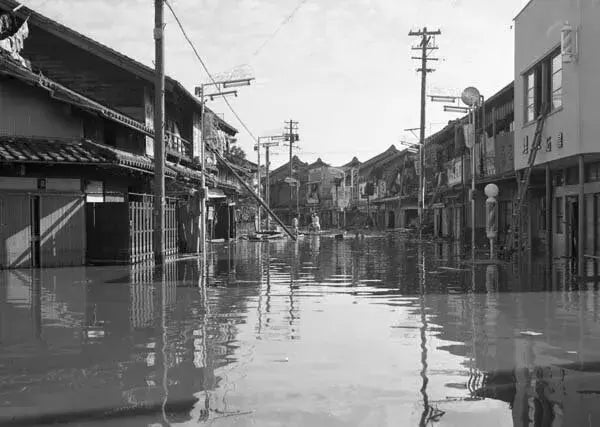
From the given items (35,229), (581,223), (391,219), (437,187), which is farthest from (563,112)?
(391,219)

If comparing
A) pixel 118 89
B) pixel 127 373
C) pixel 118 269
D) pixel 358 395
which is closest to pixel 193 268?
pixel 118 269

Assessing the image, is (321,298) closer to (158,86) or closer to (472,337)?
(472,337)

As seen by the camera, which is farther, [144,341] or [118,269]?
[118,269]

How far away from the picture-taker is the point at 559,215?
2238 cm

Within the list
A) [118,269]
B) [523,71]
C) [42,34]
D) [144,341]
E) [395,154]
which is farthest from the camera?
[395,154]

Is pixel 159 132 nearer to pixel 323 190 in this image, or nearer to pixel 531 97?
pixel 531 97

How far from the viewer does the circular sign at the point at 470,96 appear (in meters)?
26.0

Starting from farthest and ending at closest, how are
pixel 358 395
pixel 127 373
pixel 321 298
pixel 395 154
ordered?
1. pixel 395 154
2. pixel 321 298
3. pixel 127 373
4. pixel 358 395

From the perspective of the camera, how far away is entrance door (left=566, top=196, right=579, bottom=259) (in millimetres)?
21016

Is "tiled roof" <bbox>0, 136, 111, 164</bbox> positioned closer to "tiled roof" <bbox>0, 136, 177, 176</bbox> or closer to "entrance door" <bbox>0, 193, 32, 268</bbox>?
"tiled roof" <bbox>0, 136, 177, 176</bbox>

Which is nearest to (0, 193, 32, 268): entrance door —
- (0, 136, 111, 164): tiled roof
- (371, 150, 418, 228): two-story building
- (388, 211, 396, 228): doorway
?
(0, 136, 111, 164): tiled roof

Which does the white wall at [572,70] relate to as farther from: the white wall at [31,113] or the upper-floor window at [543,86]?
the white wall at [31,113]

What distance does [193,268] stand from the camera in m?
19.0

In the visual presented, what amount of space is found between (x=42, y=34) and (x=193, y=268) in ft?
42.6
